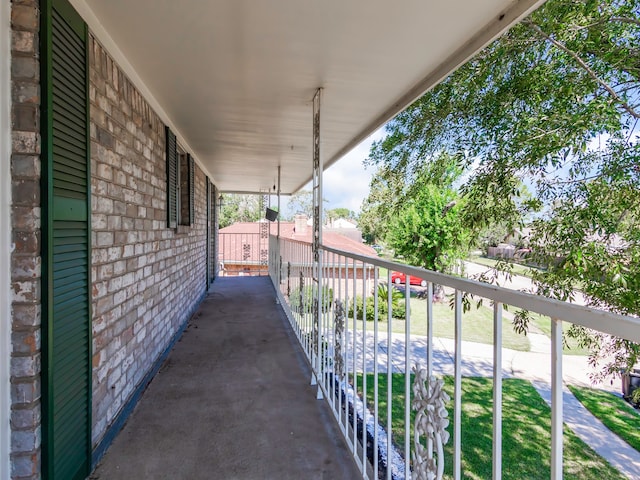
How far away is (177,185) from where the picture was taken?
3.90 m

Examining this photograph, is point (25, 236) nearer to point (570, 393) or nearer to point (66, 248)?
point (66, 248)

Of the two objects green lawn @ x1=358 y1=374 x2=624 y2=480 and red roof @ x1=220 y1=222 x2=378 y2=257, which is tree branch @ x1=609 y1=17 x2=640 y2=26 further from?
red roof @ x1=220 y1=222 x2=378 y2=257

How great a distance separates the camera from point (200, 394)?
102 inches

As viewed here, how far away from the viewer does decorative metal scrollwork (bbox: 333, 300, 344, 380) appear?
212cm

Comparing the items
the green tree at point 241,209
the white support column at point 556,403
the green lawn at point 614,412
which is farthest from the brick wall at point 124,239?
the green tree at point 241,209

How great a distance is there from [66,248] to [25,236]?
0.71 ft

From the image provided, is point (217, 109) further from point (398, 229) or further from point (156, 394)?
point (398, 229)

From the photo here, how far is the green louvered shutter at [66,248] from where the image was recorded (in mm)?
1374

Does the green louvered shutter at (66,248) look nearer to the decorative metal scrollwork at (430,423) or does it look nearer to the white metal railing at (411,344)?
the white metal railing at (411,344)

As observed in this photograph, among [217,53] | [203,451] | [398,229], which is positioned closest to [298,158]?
[217,53]

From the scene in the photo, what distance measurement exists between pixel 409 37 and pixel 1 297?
7.10 feet

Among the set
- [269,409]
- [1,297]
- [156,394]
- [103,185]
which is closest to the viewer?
[1,297]

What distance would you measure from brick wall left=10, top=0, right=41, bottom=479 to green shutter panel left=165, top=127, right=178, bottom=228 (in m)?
2.14

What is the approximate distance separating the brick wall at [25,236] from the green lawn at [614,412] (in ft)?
9.63
